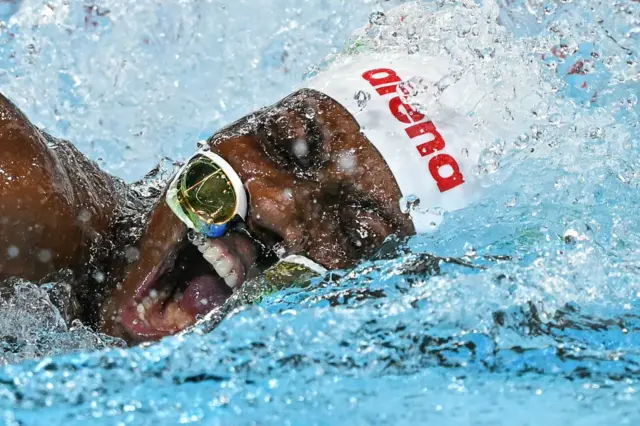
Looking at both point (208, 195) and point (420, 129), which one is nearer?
point (208, 195)


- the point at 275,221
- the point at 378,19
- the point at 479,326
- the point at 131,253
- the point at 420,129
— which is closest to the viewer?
the point at 479,326

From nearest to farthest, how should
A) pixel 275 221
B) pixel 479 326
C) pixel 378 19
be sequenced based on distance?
pixel 479 326, pixel 275 221, pixel 378 19

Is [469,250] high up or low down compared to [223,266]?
down

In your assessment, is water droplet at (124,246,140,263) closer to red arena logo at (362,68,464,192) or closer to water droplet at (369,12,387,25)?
red arena logo at (362,68,464,192)

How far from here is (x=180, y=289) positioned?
1.66m

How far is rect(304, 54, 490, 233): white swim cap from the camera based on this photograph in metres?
1.72

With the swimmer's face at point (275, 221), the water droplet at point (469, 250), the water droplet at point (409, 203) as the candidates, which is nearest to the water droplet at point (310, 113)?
the swimmer's face at point (275, 221)

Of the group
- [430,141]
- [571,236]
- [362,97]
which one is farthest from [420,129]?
[571,236]

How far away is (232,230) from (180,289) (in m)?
0.17

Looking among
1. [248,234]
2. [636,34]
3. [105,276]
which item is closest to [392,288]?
[248,234]

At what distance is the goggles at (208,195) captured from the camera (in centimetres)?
159

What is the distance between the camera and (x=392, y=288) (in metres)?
1.54

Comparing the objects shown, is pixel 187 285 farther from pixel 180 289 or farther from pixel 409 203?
pixel 409 203

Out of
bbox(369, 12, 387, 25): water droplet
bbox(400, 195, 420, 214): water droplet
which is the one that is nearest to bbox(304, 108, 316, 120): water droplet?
bbox(400, 195, 420, 214): water droplet
